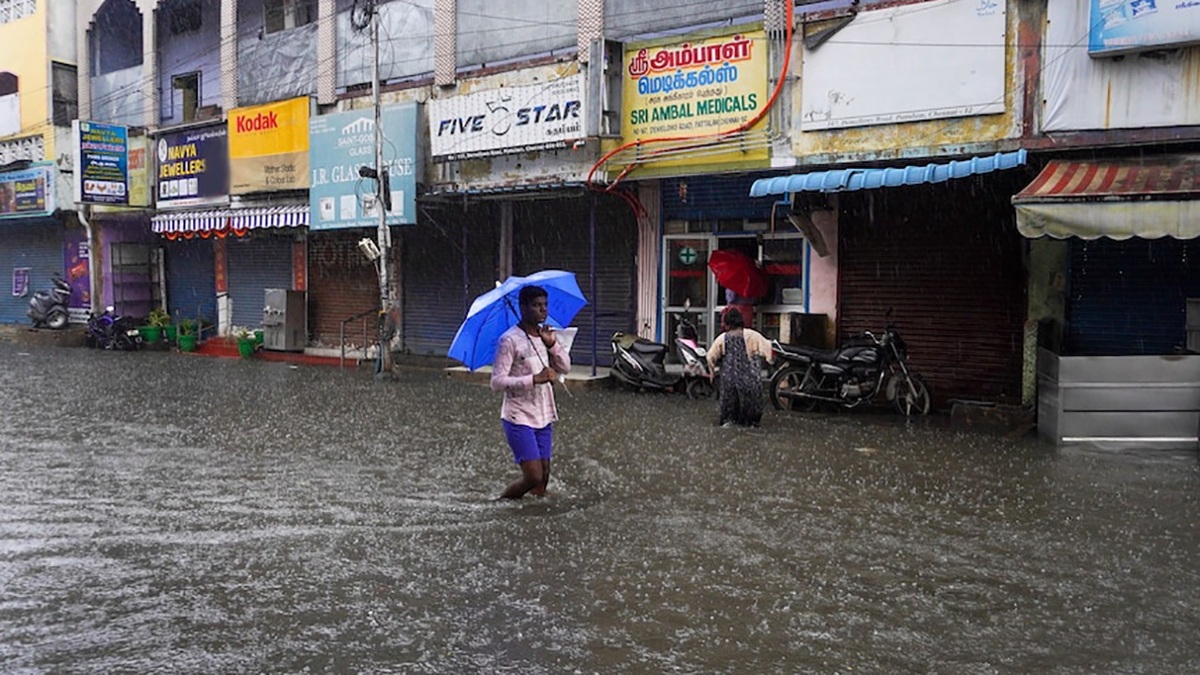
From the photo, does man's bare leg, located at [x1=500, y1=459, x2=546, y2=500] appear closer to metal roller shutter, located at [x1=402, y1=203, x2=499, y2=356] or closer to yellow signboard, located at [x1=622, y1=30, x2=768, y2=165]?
yellow signboard, located at [x1=622, y1=30, x2=768, y2=165]

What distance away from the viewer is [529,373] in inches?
267

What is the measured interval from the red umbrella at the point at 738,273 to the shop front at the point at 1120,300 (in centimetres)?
385

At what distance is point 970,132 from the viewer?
36.2ft

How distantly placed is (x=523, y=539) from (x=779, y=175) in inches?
321

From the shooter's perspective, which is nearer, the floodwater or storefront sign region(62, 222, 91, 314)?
the floodwater

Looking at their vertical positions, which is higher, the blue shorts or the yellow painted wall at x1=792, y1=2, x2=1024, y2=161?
the yellow painted wall at x1=792, y1=2, x2=1024, y2=161

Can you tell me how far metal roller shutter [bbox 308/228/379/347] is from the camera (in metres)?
19.9

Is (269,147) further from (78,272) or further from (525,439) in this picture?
(525,439)

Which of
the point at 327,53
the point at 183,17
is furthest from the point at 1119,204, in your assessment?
the point at 183,17

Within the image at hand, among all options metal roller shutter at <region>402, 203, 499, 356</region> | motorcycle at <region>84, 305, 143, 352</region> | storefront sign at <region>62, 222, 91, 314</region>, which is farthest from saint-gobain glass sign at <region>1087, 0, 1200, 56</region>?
storefront sign at <region>62, 222, 91, 314</region>

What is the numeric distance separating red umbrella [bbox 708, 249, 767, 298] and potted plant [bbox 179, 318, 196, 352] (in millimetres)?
13759

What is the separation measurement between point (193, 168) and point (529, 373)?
17.3 metres

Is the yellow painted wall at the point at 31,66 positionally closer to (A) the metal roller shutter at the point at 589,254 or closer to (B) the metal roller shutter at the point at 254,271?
(B) the metal roller shutter at the point at 254,271

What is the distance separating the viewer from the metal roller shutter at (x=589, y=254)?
15602mm
